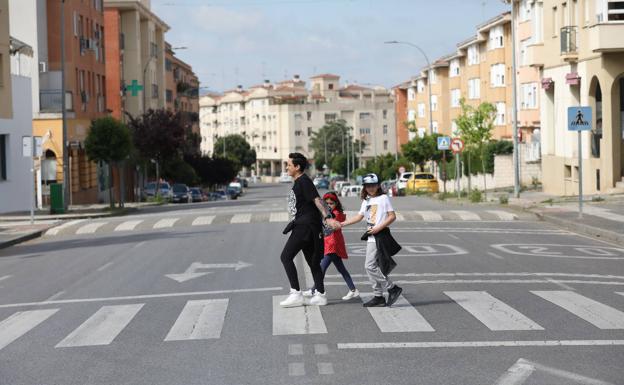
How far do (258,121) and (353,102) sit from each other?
16.0 metres

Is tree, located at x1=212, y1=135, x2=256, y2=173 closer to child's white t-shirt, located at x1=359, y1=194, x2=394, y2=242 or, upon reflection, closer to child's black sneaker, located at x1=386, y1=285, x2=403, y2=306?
child's white t-shirt, located at x1=359, y1=194, x2=394, y2=242

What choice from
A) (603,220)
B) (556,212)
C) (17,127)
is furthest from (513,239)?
(17,127)

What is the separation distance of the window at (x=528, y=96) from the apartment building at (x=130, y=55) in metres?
26.4

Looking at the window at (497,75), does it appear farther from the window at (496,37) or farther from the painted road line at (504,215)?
the painted road line at (504,215)

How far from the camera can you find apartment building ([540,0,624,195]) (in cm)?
3903

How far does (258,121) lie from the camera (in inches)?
6865

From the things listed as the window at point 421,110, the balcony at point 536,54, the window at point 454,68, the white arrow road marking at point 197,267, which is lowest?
the white arrow road marking at point 197,267

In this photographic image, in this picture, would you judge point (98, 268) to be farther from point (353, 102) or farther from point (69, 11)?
point (353, 102)

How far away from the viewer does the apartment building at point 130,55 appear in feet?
274

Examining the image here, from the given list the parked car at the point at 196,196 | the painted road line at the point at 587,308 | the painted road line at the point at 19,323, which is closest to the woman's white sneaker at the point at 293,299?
the painted road line at the point at 19,323

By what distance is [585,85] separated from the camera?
135 feet

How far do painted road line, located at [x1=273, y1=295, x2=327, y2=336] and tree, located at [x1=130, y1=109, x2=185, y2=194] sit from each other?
5806 centimetres

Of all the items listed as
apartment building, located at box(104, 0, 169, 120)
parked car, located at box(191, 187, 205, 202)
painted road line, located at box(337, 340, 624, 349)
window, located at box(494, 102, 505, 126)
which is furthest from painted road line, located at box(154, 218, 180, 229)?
window, located at box(494, 102, 505, 126)

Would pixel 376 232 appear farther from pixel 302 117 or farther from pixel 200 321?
pixel 302 117
